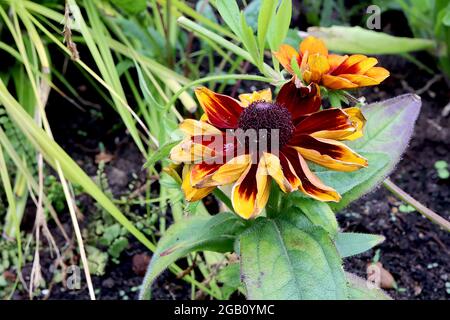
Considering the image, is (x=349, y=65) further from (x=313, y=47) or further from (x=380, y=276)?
(x=380, y=276)

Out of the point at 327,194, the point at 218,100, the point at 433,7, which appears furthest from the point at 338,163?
the point at 433,7

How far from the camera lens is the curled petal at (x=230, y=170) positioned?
2.35ft

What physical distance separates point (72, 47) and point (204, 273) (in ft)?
1.57

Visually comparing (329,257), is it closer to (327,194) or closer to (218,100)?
(327,194)

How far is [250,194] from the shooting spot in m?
0.73

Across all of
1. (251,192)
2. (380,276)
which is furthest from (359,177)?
(380,276)

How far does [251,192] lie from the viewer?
2.39 ft

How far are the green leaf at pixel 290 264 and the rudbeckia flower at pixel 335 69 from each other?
0.18m

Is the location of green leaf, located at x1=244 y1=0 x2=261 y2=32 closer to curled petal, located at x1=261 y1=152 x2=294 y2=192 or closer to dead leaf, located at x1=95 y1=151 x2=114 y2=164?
dead leaf, located at x1=95 y1=151 x2=114 y2=164

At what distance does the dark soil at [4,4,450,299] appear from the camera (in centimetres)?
121

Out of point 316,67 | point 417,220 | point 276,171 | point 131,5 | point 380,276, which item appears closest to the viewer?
point 276,171

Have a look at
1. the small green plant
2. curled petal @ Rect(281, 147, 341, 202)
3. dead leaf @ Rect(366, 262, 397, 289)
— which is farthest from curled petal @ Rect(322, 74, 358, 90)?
the small green plant

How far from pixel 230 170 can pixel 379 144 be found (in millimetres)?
286

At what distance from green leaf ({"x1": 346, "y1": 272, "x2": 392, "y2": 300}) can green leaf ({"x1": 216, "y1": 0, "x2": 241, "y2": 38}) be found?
355mm
